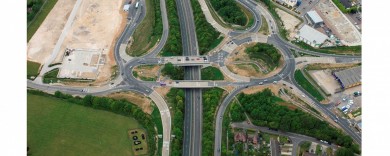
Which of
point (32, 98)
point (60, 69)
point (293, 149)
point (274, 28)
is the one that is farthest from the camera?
point (274, 28)

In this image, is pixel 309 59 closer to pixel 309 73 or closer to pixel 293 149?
pixel 309 73

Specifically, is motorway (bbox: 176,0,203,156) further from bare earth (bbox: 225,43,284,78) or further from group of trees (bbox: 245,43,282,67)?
group of trees (bbox: 245,43,282,67)

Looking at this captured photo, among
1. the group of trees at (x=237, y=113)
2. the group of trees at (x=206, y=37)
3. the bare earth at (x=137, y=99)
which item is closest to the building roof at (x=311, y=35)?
the group of trees at (x=206, y=37)

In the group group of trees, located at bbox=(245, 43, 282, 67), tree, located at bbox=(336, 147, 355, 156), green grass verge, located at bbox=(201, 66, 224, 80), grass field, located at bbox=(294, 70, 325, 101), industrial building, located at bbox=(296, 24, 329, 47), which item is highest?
industrial building, located at bbox=(296, 24, 329, 47)

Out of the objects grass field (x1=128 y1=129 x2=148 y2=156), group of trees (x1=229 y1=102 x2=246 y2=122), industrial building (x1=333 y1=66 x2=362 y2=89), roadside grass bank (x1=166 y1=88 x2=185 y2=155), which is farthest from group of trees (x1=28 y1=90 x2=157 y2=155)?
industrial building (x1=333 y1=66 x2=362 y2=89)

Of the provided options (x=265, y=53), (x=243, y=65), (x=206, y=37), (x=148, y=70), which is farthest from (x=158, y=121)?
(x=265, y=53)

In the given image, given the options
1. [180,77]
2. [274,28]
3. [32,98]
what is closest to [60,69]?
[32,98]
